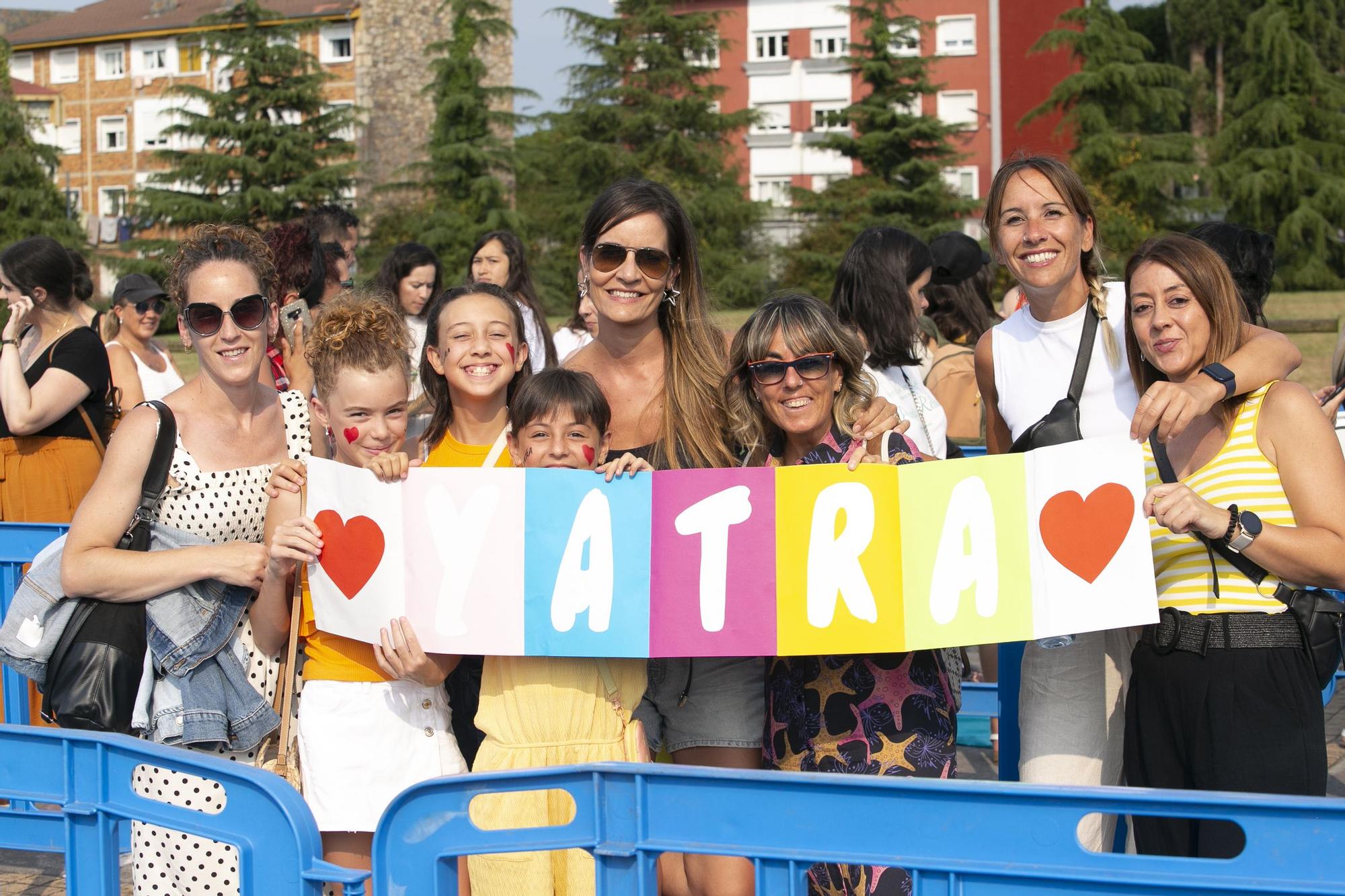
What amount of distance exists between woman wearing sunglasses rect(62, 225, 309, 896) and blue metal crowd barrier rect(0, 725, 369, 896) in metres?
0.53

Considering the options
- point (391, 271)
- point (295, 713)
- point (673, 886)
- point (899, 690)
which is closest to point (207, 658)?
point (295, 713)

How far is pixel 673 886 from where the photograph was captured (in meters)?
3.90

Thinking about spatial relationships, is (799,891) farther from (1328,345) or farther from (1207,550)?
(1328,345)

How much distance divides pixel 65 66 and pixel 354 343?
82347mm

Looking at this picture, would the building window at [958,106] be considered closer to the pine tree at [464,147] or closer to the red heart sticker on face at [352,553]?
the pine tree at [464,147]

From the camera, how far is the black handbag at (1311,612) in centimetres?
318

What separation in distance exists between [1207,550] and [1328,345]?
68.4 feet

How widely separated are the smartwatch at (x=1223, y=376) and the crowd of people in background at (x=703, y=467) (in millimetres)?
12

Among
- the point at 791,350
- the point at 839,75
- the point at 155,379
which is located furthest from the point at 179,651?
the point at 839,75

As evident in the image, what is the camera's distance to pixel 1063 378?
3.78m

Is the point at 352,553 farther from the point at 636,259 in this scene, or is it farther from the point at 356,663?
the point at 636,259

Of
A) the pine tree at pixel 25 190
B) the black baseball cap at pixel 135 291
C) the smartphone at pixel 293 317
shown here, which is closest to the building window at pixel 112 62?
the pine tree at pixel 25 190

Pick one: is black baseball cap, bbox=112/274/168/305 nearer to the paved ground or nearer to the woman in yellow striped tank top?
the paved ground

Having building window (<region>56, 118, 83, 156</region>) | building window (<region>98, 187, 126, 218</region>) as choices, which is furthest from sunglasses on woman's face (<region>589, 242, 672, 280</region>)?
building window (<region>56, 118, 83, 156</region>)
